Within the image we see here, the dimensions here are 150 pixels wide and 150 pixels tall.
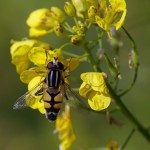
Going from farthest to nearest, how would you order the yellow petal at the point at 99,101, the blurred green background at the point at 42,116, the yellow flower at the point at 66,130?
the blurred green background at the point at 42,116, the yellow flower at the point at 66,130, the yellow petal at the point at 99,101

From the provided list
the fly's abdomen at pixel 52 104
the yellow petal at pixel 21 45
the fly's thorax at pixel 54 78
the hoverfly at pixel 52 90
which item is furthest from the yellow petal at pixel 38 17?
the fly's abdomen at pixel 52 104

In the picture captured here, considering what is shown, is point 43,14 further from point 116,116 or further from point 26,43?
point 116,116

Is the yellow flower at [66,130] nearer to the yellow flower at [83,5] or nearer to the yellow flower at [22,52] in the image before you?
the yellow flower at [22,52]

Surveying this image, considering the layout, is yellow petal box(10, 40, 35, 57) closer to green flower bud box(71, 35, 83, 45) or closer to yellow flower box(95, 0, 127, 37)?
green flower bud box(71, 35, 83, 45)

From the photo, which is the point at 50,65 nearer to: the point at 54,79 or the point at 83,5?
the point at 54,79

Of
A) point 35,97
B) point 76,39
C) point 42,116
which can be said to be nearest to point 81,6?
point 76,39
